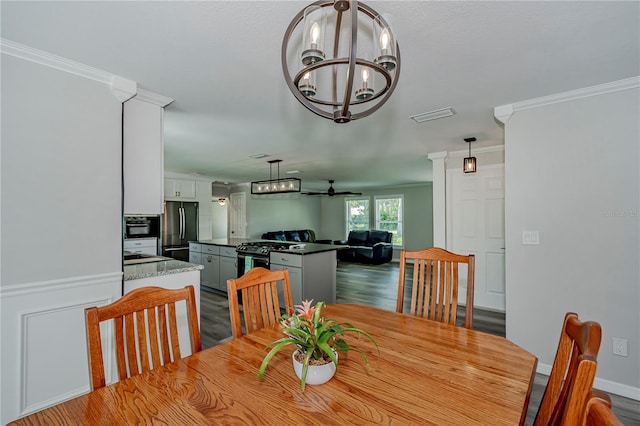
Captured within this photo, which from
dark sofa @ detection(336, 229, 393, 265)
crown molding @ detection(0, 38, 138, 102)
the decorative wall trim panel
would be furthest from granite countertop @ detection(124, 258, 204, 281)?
dark sofa @ detection(336, 229, 393, 265)

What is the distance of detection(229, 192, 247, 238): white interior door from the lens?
8.56 meters

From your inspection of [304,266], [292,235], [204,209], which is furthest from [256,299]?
[292,235]

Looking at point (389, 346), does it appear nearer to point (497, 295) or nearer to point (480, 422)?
point (480, 422)

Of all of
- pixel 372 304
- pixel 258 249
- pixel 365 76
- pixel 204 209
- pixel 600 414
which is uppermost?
pixel 365 76

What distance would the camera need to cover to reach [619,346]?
7.73 feet

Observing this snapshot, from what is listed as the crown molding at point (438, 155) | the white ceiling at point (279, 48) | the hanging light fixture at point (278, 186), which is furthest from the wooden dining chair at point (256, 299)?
the crown molding at point (438, 155)

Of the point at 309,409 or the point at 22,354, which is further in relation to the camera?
the point at 22,354

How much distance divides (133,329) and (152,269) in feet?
5.66

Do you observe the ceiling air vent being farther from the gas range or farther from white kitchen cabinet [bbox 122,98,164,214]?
white kitchen cabinet [bbox 122,98,164,214]

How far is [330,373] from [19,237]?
2028 millimetres

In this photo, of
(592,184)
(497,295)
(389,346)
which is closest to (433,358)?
(389,346)

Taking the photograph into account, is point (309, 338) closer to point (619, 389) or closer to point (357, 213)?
point (619, 389)

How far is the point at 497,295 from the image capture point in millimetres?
4484

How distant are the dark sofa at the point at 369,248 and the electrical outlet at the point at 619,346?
6394 mm
